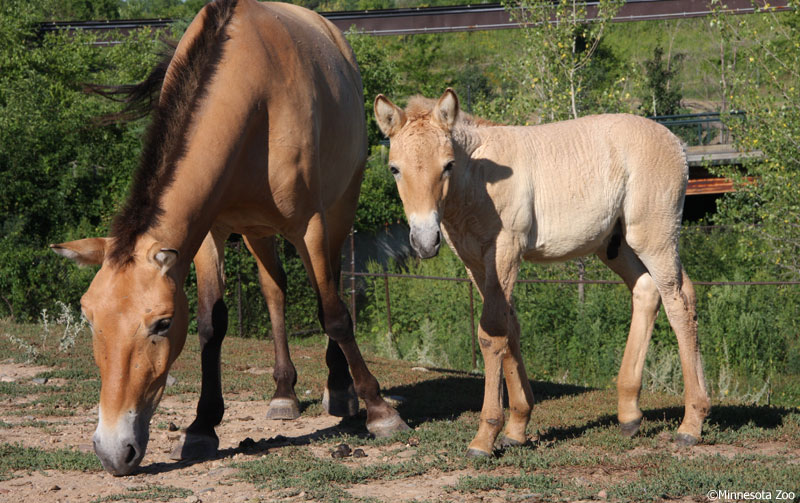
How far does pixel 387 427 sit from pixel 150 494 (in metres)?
1.75

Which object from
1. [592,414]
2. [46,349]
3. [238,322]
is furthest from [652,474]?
[238,322]

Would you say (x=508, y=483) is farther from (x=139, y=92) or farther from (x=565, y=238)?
(x=139, y=92)

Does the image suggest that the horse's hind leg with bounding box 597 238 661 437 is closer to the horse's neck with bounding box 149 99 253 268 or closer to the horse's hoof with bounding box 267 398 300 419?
the horse's hoof with bounding box 267 398 300 419

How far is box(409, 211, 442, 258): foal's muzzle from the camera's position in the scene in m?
4.16

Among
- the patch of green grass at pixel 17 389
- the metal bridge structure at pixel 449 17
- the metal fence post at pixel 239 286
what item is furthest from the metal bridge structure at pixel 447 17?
the patch of green grass at pixel 17 389

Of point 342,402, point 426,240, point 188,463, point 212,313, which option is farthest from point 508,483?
point 212,313

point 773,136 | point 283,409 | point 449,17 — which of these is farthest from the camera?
point 449,17

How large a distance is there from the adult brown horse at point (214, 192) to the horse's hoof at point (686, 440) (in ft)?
5.97

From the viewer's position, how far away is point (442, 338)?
46.4 feet

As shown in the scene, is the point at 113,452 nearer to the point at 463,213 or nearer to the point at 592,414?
the point at 463,213

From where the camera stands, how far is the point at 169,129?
4488 millimetres

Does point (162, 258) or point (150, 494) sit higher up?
point (162, 258)

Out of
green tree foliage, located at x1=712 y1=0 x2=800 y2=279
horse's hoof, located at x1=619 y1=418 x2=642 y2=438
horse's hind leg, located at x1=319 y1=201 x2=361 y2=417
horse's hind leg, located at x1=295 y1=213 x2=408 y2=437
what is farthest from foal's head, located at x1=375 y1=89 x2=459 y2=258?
green tree foliage, located at x1=712 y1=0 x2=800 y2=279

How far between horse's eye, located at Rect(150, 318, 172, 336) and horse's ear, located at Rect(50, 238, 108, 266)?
18.9 inches
